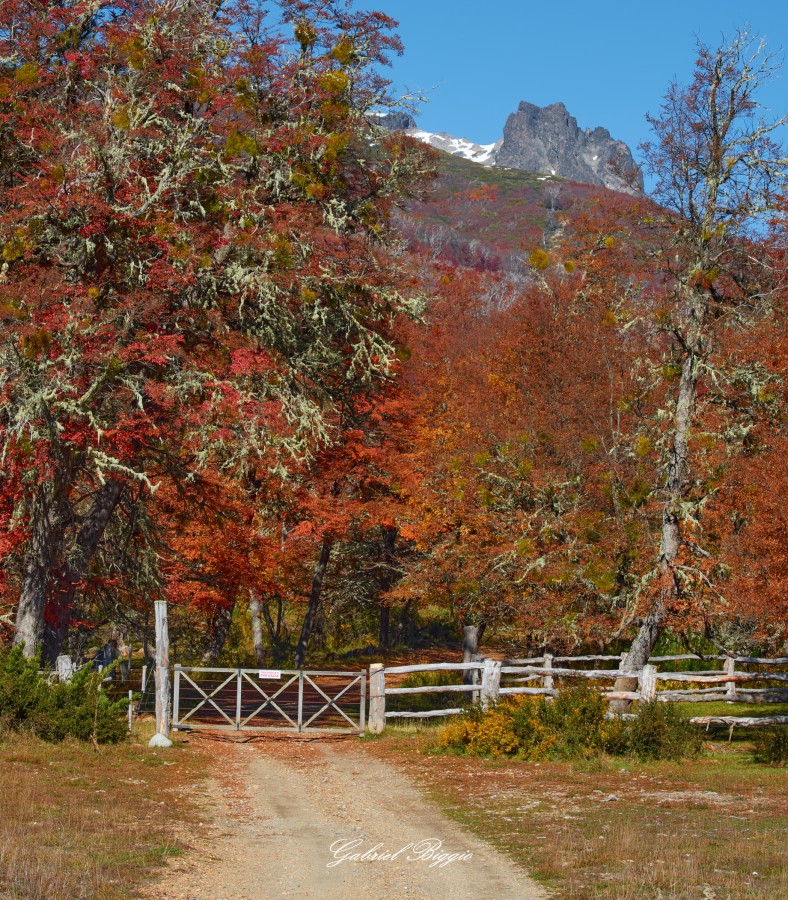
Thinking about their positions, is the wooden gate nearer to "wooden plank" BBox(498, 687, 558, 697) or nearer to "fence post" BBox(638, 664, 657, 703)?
"wooden plank" BBox(498, 687, 558, 697)

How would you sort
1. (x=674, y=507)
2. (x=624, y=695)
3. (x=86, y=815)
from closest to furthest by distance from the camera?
(x=86, y=815), (x=624, y=695), (x=674, y=507)

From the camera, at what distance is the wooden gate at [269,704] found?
20.6m

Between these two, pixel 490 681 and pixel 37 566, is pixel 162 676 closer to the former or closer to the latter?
pixel 37 566

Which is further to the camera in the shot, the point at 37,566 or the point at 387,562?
the point at 387,562

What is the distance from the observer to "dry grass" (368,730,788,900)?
29.7 feet

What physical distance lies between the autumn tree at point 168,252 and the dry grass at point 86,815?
4851 millimetres

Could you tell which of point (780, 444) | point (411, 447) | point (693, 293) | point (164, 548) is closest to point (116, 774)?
point (164, 548)

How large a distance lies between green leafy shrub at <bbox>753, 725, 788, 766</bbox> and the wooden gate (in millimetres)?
7062

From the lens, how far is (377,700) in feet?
69.0

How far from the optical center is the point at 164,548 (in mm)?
24109

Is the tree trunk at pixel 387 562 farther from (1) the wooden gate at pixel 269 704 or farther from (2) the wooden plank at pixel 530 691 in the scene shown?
(2) the wooden plank at pixel 530 691

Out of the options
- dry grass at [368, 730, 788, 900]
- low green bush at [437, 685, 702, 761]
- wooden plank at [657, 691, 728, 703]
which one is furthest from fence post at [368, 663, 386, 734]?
wooden plank at [657, 691, 728, 703]

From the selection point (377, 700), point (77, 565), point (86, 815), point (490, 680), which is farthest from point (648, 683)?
point (77, 565)

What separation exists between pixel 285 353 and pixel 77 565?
6.22 meters
